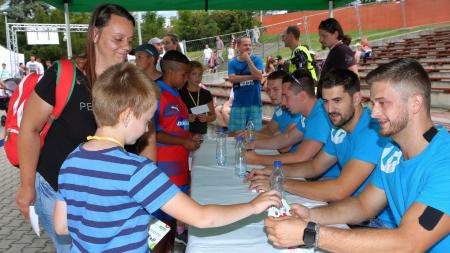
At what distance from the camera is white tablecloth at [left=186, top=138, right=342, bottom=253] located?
5.31 feet

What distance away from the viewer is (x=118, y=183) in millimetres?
1256

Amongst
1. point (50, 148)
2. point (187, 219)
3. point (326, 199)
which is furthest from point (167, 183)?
point (326, 199)

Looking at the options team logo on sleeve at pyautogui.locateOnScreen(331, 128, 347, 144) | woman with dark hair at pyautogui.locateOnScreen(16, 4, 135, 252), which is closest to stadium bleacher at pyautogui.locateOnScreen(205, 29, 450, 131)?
team logo on sleeve at pyautogui.locateOnScreen(331, 128, 347, 144)

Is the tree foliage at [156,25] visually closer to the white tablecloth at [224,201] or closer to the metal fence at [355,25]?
the metal fence at [355,25]

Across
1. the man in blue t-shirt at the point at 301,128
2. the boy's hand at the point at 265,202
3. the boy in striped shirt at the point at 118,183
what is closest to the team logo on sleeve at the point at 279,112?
the man in blue t-shirt at the point at 301,128

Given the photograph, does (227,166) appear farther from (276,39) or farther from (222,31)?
(222,31)

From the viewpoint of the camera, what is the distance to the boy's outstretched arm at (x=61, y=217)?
147 centimetres

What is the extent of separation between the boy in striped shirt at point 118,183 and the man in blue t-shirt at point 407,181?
38cm

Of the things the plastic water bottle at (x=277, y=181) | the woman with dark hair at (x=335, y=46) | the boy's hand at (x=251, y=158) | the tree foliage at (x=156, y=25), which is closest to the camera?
the plastic water bottle at (x=277, y=181)

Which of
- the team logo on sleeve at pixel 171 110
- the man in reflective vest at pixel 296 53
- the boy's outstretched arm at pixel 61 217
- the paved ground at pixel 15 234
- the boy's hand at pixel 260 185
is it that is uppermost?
the man in reflective vest at pixel 296 53

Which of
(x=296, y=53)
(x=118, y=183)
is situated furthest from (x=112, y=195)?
(x=296, y=53)

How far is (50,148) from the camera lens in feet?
5.82

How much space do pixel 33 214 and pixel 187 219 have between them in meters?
0.82

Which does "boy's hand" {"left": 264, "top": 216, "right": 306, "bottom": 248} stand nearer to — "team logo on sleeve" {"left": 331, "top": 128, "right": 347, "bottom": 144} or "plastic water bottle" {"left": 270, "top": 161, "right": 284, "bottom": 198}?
"plastic water bottle" {"left": 270, "top": 161, "right": 284, "bottom": 198}
